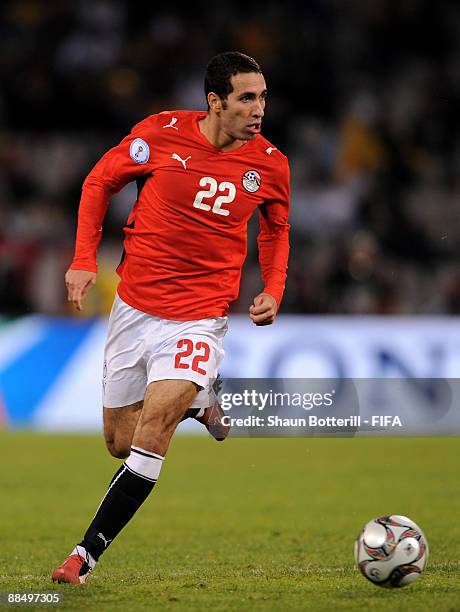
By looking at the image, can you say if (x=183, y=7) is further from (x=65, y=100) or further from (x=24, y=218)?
(x=24, y=218)

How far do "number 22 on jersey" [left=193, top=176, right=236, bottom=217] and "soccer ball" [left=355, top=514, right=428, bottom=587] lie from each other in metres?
1.56

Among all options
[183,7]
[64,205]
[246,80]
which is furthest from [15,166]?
[246,80]

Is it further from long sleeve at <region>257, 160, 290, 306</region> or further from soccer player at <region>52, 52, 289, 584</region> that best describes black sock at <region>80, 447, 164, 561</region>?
long sleeve at <region>257, 160, 290, 306</region>

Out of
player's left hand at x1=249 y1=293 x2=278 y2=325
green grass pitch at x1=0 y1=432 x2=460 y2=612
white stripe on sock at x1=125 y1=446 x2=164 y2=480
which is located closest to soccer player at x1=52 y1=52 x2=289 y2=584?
player's left hand at x1=249 y1=293 x2=278 y2=325

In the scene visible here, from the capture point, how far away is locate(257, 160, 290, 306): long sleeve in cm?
550

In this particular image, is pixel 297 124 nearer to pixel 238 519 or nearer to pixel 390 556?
pixel 238 519

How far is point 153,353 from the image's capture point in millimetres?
5242

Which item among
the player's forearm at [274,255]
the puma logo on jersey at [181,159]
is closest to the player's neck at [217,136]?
the puma logo on jersey at [181,159]

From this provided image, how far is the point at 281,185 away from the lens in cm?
550

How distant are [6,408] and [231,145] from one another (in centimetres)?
706

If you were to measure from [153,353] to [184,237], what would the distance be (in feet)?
1.78

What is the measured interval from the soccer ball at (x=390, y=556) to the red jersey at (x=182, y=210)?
1.16 metres

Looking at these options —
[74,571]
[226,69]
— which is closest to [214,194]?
[226,69]

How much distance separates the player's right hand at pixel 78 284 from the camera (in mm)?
5004
